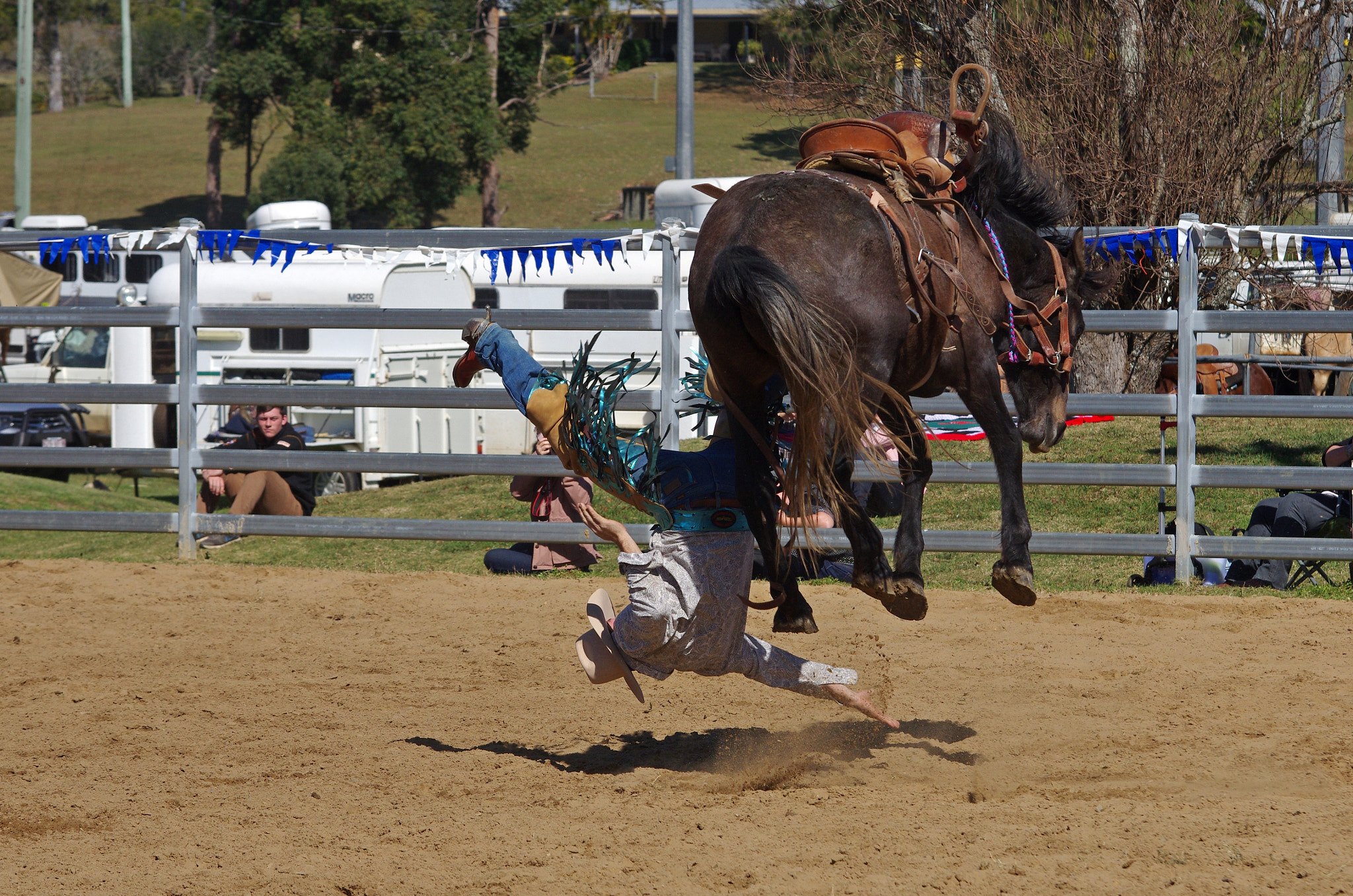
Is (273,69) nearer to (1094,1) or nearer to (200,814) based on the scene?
(1094,1)

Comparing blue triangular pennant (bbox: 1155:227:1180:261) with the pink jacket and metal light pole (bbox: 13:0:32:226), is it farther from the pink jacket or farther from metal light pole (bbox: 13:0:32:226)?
metal light pole (bbox: 13:0:32:226)

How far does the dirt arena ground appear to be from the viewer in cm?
293

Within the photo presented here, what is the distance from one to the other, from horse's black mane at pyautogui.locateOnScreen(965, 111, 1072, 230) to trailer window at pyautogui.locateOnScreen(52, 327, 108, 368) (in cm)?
1406

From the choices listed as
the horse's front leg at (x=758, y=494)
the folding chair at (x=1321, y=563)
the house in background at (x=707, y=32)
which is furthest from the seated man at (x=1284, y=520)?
the house in background at (x=707, y=32)

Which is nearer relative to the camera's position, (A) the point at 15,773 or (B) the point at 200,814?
(B) the point at 200,814

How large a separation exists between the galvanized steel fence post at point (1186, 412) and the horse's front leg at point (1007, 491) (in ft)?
10.5

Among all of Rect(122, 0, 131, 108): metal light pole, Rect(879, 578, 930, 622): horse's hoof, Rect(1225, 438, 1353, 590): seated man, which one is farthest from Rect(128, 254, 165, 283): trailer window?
Rect(122, 0, 131, 108): metal light pole

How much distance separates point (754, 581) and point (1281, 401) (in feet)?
9.83

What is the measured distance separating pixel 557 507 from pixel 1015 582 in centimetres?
441

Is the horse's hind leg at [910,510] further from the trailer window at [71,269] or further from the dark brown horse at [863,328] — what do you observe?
the trailer window at [71,269]

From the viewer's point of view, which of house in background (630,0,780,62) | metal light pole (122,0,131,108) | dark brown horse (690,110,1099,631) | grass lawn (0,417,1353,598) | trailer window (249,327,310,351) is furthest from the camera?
house in background (630,0,780,62)

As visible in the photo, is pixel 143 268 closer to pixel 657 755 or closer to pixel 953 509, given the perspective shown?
pixel 953 509

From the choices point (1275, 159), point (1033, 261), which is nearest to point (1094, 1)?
point (1275, 159)

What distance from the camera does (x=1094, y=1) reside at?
11164mm
